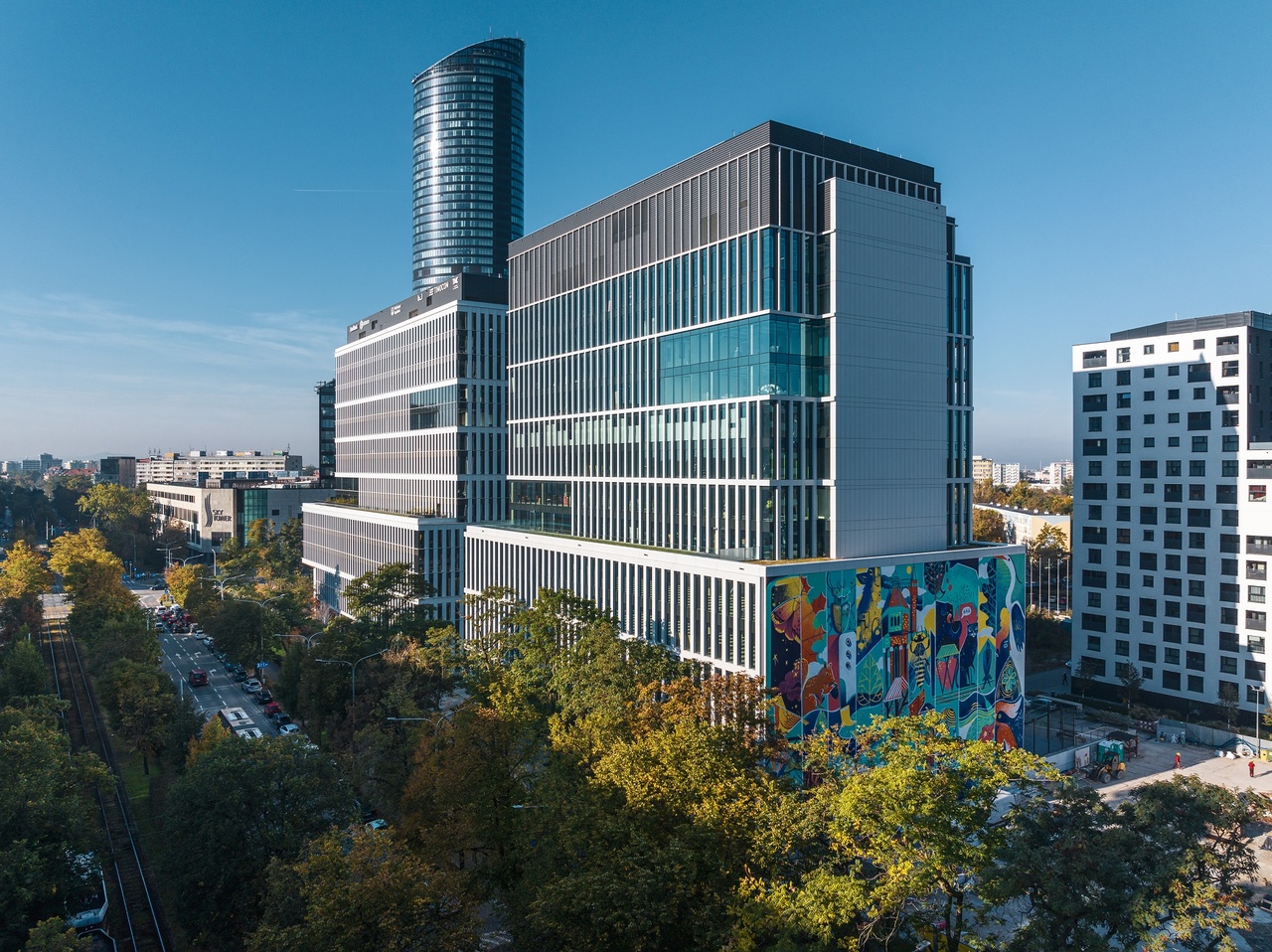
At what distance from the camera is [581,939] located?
24016mm

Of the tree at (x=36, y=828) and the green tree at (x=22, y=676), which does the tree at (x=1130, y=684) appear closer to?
the tree at (x=36, y=828)

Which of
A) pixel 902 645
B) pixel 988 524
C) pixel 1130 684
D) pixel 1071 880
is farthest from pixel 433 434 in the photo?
pixel 988 524

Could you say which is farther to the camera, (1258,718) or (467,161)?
(467,161)

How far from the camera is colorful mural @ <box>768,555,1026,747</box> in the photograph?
156ft

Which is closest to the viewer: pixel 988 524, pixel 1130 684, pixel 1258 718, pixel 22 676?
pixel 22 676

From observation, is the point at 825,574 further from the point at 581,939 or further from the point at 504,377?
the point at 504,377

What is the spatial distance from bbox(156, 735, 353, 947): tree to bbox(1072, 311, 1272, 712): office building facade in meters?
68.7

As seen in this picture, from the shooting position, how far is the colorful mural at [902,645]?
47688 mm

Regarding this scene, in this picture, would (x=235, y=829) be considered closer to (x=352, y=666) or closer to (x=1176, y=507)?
(x=352, y=666)

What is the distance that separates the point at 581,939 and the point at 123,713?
44980 mm

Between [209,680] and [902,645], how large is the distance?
224 ft

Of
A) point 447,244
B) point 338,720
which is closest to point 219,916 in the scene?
point 338,720

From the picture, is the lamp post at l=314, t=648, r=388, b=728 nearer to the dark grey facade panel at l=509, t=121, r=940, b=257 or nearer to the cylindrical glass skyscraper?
the dark grey facade panel at l=509, t=121, r=940, b=257

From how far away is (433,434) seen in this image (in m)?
91.9
